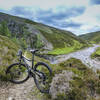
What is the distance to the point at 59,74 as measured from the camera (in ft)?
17.3

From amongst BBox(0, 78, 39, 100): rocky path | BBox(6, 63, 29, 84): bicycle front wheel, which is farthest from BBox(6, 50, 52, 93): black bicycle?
BBox(0, 78, 39, 100): rocky path

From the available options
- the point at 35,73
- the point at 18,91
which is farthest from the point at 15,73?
the point at 35,73

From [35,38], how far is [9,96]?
278ft

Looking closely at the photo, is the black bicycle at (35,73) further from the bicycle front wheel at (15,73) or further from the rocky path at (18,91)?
the rocky path at (18,91)

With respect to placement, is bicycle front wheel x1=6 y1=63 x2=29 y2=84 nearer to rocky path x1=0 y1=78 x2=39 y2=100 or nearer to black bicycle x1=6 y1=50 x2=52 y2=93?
Answer: black bicycle x1=6 y1=50 x2=52 y2=93

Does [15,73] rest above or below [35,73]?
below

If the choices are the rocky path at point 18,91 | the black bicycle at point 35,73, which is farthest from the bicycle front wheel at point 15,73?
the rocky path at point 18,91

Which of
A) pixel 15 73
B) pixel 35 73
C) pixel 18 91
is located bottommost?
pixel 18 91

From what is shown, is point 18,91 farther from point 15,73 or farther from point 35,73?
point 35,73

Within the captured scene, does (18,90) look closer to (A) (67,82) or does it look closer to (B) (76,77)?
(A) (67,82)

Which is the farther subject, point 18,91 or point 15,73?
point 15,73

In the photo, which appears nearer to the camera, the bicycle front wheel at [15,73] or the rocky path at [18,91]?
the rocky path at [18,91]

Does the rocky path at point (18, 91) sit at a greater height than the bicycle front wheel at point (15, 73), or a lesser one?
lesser

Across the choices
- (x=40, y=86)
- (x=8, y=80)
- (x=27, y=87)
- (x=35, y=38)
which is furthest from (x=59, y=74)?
(x=35, y=38)
